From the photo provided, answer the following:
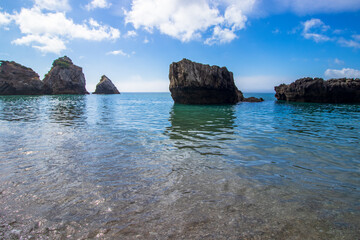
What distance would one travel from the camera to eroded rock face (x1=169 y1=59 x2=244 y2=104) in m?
39.7

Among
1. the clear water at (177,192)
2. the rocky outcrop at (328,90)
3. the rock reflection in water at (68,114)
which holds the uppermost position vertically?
the rocky outcrop at (328,90)

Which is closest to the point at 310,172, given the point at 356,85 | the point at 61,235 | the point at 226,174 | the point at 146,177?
the point at 226,174

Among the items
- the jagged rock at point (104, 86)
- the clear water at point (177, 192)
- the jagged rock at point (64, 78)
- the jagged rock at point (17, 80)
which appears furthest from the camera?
the jagged rock at point (104, 86)

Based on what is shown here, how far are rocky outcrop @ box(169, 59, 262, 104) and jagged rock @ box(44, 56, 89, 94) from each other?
299 feet

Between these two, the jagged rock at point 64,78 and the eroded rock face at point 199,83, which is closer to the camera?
the eroded rock face at point 199,83

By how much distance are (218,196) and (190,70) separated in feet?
123

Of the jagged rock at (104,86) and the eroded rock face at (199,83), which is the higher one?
the jagged rock at (104,86)

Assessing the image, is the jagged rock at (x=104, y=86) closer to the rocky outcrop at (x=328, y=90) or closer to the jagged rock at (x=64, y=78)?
the jagged rock at (x=64, y=78)

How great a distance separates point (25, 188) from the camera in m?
4.31

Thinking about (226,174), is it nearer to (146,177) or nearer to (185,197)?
(185,197)

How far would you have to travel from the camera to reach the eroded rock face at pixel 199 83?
130 feet

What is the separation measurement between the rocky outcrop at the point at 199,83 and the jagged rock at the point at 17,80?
8812cm

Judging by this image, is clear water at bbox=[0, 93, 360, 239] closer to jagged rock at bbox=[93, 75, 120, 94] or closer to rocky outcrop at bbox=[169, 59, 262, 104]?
rocky outcrop at bbox=[169, 59, 262, 104]

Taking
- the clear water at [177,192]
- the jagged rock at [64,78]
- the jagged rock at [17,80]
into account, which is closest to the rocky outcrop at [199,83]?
the clear water at [177,192]
